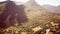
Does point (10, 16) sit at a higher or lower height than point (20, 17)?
higher

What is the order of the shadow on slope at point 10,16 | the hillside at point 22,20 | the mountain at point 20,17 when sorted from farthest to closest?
the shadow on slope at point 10,16, the mountain at point 20,17, the hillside at point 22,20

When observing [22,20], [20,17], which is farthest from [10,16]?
[22,20]

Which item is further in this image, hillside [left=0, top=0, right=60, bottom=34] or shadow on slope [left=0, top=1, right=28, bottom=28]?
shadow on slope [left=0, top=1, right=28, bottom=28]

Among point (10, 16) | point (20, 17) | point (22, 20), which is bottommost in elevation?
point (22, 20)

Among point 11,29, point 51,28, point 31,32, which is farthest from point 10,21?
point 51,28

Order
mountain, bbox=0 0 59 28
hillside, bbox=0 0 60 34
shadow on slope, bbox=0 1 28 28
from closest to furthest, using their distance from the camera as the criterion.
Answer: hillside, bbox=0 0 60 34, mountain, bbox=0 0 59 28, shadow on slope, bbox=0 1 28 28

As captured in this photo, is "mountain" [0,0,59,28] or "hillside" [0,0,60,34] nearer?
"hillside" [0,0,60,34]

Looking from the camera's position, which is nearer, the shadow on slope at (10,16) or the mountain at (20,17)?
the mountain at (20,17)

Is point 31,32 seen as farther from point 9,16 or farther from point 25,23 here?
point 9,16

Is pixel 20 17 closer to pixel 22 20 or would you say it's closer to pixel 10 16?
pixel 22 20

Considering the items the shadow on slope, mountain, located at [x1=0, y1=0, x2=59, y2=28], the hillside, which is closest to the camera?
the hillside

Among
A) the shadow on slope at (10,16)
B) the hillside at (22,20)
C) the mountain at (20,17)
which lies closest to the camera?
the hillside at (22,20)
